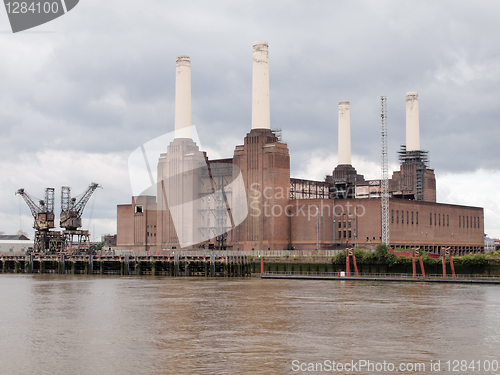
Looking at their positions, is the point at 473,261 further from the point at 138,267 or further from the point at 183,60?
the point at 183,60

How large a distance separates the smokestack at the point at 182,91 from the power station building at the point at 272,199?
0.59ft

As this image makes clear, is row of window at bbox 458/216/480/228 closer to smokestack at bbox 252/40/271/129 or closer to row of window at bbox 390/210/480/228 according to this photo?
row of window at bbox 390/210/480/228

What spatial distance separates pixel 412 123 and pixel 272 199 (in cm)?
3322

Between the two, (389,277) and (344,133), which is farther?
(344,133)

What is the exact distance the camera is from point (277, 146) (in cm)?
11381

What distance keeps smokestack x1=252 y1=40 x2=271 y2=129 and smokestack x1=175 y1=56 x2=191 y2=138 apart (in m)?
13.8

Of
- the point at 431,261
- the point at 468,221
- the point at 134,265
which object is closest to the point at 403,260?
the point at 431,261

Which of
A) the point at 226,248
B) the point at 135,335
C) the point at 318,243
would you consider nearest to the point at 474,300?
the point at 135,335

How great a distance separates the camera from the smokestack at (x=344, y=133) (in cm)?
12862

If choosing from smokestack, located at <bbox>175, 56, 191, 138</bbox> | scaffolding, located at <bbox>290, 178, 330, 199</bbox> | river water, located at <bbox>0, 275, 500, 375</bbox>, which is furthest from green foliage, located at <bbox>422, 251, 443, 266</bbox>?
smokestack, located at <bbox>175, 56, 191, 138</bbox>

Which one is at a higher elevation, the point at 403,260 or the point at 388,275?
the point at 403,260

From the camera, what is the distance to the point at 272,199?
11412 centimetres

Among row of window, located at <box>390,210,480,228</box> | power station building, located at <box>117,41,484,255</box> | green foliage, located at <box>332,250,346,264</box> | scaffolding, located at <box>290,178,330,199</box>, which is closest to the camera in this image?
green foliage, located at <box>332,250,346,264</box>

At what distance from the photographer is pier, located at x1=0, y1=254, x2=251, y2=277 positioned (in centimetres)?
9525
